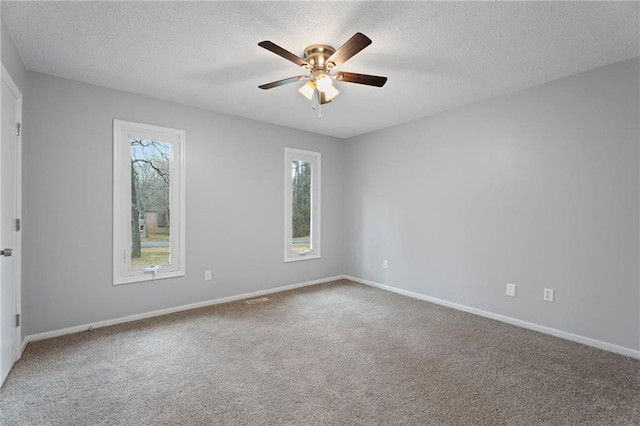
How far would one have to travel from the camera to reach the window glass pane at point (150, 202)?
3.47 m

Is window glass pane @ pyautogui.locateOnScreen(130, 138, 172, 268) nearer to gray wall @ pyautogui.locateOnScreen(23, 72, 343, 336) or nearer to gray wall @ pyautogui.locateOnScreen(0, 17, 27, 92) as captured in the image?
gray wall @ pyautogui.locateOnScreen(23, 72, 343, 336)

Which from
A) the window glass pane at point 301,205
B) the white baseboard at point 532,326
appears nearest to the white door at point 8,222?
the window glass pane at point 301,205

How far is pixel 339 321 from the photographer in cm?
340

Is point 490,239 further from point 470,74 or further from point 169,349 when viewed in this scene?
point 169,349

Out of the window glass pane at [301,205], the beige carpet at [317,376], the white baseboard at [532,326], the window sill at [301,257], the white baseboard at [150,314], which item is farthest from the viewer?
the window glass pane at [301,205]

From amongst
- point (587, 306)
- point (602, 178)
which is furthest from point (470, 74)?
point (587, 306)

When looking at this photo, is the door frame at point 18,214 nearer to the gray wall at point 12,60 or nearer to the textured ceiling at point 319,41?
the gray wall at point 12,60

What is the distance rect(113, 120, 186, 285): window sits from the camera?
10.9ft

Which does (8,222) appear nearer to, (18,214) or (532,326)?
(18,214)

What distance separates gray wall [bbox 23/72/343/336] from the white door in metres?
0.40

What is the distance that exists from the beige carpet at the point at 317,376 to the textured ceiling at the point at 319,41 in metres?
2.46

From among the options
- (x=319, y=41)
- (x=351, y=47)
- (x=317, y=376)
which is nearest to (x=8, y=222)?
(x=317, y=376)

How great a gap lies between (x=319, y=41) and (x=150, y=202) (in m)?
2.56

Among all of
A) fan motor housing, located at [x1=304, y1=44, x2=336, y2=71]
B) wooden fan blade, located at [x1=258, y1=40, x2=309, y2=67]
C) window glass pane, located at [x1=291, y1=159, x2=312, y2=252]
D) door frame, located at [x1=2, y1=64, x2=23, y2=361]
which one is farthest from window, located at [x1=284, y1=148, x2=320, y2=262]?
door frame, located at [x1=2, y1=64, x2=23, y2=361]
